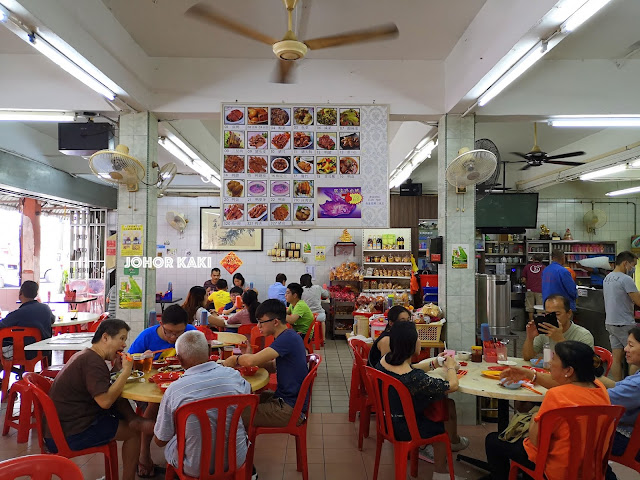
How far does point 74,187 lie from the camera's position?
397 inches

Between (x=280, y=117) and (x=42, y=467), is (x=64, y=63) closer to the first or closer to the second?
(x=280, y=117)

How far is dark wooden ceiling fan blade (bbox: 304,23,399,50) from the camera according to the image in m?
3.31

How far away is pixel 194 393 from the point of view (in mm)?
2781

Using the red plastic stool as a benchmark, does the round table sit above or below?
above

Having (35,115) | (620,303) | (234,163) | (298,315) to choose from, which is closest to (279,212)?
(234,163)

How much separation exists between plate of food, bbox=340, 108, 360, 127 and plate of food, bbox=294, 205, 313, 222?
1.04m

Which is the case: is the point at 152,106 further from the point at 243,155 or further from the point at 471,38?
the point at 471,38

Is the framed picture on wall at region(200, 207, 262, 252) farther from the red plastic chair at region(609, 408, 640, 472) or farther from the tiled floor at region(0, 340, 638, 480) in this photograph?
the red plastic chair at region(609, 408, 640, 472)

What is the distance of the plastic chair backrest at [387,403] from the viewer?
3230mm

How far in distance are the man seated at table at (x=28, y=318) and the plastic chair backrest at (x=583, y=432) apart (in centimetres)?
571

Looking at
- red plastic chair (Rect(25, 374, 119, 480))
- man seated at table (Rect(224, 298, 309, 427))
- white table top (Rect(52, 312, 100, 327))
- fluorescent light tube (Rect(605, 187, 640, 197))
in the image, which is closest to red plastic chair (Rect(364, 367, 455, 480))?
man seated at table (Rect(224, 298, 309, 427))

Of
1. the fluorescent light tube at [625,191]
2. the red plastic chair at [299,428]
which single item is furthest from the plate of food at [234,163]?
the fluorescent light tube at [625,191]

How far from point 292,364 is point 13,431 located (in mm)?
3305

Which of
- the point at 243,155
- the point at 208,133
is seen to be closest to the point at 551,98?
the point at 243,155
